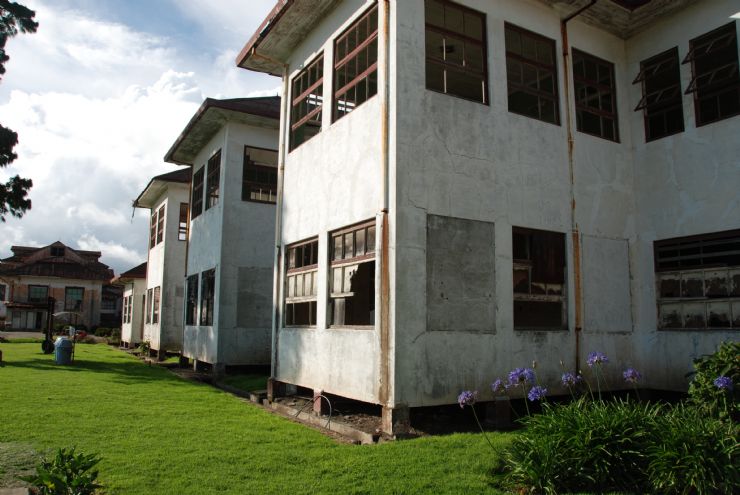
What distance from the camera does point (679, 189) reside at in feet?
32.3

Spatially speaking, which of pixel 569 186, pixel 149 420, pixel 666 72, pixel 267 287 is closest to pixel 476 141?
pixel 569 186

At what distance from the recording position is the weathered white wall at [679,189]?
9.23 meters

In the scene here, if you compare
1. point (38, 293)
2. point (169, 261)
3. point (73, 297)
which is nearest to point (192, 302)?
point (169, 261)

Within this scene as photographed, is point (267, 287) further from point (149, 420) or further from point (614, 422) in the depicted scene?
point (614, 422)

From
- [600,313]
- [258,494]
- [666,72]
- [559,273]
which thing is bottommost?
[258,494]

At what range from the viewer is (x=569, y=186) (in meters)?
9.67

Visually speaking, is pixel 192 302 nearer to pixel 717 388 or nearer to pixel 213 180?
pixel 213 180

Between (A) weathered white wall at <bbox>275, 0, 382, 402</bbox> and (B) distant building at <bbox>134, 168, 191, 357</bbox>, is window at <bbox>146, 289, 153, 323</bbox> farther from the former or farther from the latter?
(A) weathered white wall at <bbox>275, 0, 382, 402</bbox>

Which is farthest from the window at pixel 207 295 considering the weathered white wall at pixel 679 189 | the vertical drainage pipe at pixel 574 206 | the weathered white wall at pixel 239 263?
the weathered white wall at pixel 679 189

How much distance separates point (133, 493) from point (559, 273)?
682cm

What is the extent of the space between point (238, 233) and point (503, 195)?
830 centimetres

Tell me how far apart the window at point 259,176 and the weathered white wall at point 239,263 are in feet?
0.52

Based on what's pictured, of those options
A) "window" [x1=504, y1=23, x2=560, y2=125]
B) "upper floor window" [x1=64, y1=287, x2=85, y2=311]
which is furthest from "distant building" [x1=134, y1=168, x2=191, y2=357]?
"upper floor window" [x1=64, y1=287, x2=85, y2=311]

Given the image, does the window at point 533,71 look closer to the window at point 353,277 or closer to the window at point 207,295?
the window at point 353,277
